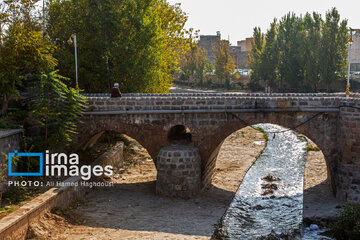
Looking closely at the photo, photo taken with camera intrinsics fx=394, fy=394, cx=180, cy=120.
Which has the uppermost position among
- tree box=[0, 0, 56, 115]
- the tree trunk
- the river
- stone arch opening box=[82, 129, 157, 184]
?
tree box=[0, 0, 56, 115]

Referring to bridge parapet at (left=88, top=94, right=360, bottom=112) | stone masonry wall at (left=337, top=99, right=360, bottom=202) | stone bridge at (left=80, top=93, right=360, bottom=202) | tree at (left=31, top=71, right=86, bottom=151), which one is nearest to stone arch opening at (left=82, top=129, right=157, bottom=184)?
stone bridge at (left=80, top=93, right=360, bottom=202)

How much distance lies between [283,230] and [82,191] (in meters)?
9.01

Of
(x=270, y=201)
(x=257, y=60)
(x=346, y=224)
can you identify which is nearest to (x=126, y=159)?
(x=270, y=201)

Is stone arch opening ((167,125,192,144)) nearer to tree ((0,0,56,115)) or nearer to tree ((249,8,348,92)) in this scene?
tree ((0,0,56,115))

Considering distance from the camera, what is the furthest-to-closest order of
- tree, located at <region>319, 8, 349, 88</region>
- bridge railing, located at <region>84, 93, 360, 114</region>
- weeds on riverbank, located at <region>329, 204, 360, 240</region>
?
tree, located at <region>319, 8, 349, 88</region>
bridge railing, located at <region>84, 93, 360, 114</region>
weeds on riverbank, located at <region>329, 204, 360, 240</region>

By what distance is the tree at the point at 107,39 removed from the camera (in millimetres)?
25922

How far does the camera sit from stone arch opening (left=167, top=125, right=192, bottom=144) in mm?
20355

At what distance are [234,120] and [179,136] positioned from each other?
3.67 meters

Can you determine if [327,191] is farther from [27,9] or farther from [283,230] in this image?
[27,9]

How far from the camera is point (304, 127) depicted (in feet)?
61.2

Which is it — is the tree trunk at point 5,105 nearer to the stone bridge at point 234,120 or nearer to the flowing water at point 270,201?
the stone bridge at point 234,120

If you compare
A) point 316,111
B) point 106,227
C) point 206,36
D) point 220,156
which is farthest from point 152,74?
point 206,36

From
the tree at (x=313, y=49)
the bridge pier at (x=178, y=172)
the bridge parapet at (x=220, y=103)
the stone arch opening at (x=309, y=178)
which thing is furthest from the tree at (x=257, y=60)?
the bridge pier at (x=178, y=172)

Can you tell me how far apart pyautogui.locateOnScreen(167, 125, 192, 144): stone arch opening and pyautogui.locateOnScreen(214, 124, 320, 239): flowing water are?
3.88 meters
